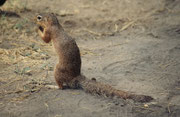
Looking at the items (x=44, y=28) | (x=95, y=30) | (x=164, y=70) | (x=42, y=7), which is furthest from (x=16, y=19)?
(x=164, y=70)

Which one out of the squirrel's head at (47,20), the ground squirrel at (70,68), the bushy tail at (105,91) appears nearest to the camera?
the bushy tail at (105,91)

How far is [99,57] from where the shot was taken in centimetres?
564

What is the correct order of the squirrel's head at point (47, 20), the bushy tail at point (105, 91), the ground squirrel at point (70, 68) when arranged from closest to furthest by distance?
the bushy tail at point (105, 91)
the ground squirrel at point (70, 68)
the squirrel's head at point (47, 20)

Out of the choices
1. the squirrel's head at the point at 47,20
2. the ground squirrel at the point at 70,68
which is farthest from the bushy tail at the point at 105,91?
the squirrel's head at the point at 47,20

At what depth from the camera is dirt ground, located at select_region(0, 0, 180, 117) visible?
3732 millimetres

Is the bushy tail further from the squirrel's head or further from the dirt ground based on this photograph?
the squirrel's head

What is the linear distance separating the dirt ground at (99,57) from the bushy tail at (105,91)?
9 cm

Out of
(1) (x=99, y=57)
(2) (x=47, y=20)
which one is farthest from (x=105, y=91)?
(1) (x=99, y=57)

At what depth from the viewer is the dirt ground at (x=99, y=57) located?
373 cm

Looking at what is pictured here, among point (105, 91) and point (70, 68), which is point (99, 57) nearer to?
point (70, 68)

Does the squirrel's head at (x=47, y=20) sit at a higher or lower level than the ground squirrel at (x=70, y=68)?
higher

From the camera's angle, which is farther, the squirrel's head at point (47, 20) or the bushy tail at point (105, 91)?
the squirrel's head at point (47, 20)

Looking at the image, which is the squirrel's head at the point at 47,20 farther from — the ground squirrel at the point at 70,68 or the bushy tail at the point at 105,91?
the bushy tail at the point at 105,91

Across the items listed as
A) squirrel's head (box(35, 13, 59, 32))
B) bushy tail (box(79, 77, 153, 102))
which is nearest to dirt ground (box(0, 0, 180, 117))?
bushy tail (box(79, 77, 153, 102))
